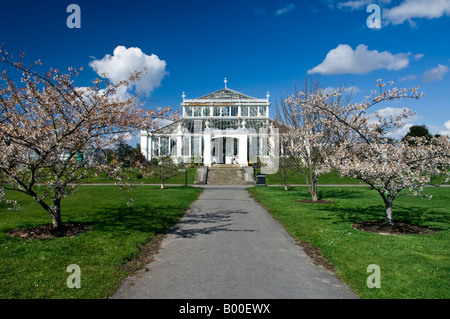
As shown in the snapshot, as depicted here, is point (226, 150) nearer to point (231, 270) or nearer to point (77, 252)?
point (77, 252)

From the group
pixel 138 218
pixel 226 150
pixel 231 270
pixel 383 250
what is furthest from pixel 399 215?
pixel 226 150

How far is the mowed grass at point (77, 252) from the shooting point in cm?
519

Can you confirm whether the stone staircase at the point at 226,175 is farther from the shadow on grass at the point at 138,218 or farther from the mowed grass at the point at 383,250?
the mowed grass at the point at 383,250

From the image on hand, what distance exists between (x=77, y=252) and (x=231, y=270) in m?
3.63

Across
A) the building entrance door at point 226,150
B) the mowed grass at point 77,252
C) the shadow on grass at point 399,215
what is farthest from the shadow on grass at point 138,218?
the building entrance door at point 226,150

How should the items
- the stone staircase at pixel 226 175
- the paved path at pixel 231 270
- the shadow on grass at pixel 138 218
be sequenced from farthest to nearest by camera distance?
the stone staircase at pixel 226 175 → the shadow on grass at pixel 138 218 → the paved path at pixel 231 270

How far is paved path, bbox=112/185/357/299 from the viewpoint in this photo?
5070mm

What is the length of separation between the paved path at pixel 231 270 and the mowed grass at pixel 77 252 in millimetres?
574

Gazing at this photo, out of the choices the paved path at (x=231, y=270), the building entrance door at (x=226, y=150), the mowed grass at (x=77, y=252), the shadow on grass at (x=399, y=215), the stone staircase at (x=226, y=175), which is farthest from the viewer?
the building entrance door at (x=226, y=150)

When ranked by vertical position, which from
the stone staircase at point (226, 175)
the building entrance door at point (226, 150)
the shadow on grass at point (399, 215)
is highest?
the building entrance door at point (226, 150)

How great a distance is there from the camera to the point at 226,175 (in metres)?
34.9

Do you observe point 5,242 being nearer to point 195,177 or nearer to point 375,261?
point 375,261
